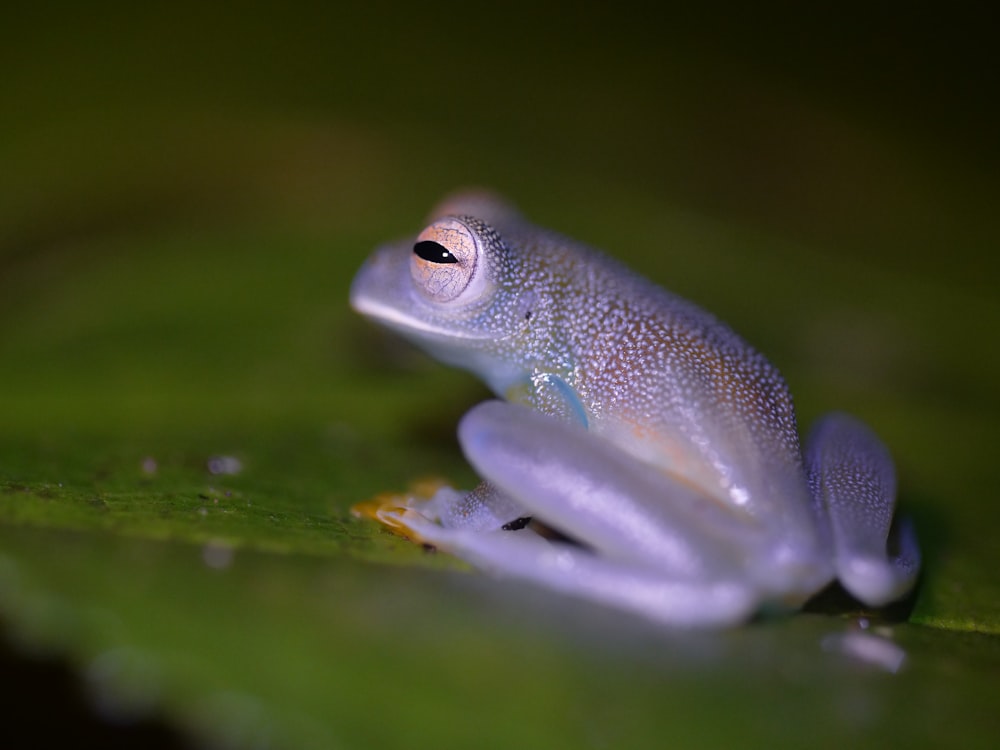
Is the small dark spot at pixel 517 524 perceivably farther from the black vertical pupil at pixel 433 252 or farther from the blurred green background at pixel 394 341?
the black vertical pupil at pixel 433 252

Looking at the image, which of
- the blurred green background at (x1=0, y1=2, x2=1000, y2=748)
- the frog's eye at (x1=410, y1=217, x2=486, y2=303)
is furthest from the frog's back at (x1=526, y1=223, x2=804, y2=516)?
the blurred green background at (x1=0, y1=2, x2=1000, y2=748)

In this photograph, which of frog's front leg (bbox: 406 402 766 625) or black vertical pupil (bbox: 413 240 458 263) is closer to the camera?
frog's front leg (bbox: 406 402 766 625)

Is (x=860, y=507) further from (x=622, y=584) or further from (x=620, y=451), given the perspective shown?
(x=622, y=584)

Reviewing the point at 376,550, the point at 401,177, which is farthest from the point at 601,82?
the point at 376,550

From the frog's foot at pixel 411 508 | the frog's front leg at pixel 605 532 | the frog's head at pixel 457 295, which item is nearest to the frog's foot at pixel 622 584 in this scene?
the frog's front leg at pixel 605 532

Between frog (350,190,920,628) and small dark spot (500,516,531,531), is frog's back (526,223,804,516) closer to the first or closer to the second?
frog (350,190,920,628)

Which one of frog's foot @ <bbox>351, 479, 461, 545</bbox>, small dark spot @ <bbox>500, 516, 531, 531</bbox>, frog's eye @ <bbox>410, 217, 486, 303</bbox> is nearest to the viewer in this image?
frog's foot @ <bbox>351, 479, 461, 545</bbox>

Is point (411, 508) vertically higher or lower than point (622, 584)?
lower

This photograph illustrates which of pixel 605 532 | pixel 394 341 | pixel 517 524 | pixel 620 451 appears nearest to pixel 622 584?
pixel 605 532

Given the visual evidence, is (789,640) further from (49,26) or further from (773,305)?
(49,26)
